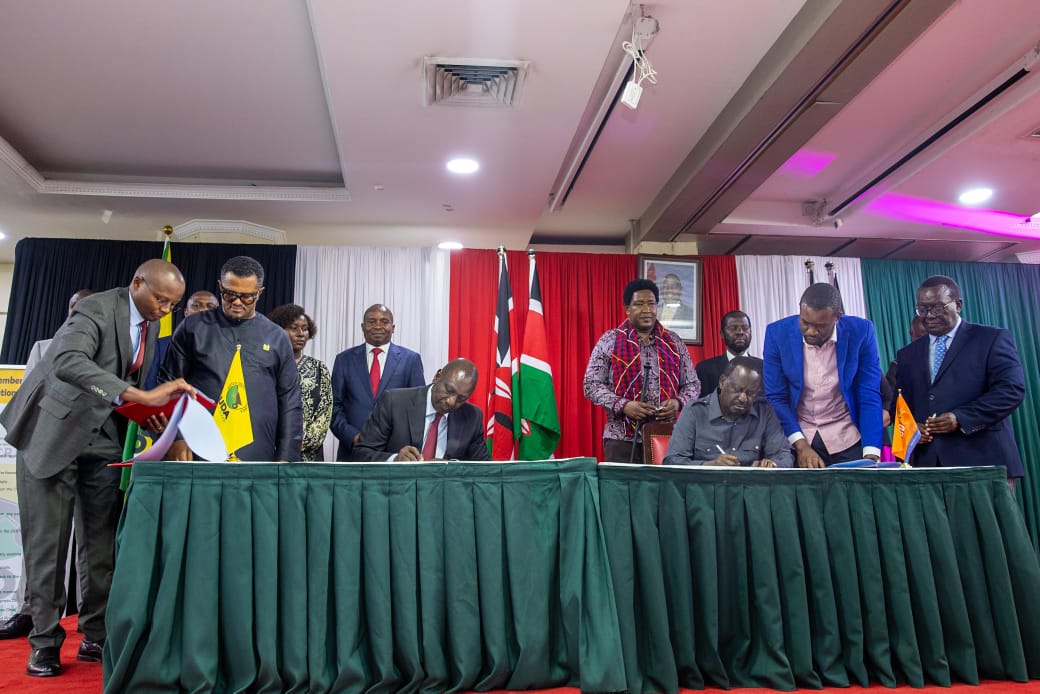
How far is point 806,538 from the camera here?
241cm

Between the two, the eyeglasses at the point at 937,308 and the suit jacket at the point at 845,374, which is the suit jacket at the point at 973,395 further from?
the suit jacket at the point at 845,374

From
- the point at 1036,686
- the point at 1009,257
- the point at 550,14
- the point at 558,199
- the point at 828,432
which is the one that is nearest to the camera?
the point at 1036,686

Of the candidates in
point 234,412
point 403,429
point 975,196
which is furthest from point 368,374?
point 975,196

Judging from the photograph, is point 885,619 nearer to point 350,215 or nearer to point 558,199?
point 558,199

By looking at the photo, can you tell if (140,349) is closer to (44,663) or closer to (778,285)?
(44,663)

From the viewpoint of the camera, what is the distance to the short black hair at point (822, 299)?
3.42 metres

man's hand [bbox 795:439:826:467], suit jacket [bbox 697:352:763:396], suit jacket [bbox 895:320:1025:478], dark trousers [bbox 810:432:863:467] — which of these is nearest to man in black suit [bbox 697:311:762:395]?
suit jacket [bbox 697:352:763:396]

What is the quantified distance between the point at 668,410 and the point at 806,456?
939mm

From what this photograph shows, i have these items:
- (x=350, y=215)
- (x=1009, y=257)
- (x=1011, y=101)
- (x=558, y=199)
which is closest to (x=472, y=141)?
(x=558, y=199)

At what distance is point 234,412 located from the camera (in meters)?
2.91

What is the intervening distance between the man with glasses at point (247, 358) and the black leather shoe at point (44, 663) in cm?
87

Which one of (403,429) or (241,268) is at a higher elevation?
(241,268)

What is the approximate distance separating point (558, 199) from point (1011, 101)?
312 cm

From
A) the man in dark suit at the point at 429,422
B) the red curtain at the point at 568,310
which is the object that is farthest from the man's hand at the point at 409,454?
the red curtain at the point at 568,310
